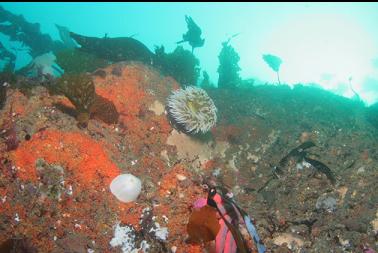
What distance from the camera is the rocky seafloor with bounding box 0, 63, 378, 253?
3.48m

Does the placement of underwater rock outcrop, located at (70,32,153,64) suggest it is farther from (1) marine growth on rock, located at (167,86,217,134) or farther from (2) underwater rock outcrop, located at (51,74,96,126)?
(2) underwater rock outcrop, located at (51,74,96,126)

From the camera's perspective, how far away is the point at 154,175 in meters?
4.30

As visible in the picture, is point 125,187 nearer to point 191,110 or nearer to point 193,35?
point 191,110

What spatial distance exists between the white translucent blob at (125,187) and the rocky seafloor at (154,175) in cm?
9

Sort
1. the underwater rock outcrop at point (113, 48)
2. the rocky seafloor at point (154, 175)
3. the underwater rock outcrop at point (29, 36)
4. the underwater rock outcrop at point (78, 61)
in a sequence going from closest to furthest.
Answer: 1. the rocky seafloor at point (154, 175)
2. the underwater rock outcrop at point (78, 61)
3. the underwater rock outcrop at point (113, 48)
4. the underwater rock outcrop at point (29, 36)

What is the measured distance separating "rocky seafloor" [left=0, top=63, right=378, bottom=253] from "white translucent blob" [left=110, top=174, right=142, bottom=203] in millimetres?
91

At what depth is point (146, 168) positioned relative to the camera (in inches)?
172

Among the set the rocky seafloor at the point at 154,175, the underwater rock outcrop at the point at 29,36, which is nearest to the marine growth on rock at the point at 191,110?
the rocky seafloor at the point at 154,175

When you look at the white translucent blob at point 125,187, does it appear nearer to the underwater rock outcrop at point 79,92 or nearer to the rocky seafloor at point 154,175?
the rocky seafloor at point 154,175

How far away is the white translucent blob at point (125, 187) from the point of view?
3660mm

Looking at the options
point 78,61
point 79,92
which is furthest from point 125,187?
point 78,61

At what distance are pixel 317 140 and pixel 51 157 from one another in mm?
5156

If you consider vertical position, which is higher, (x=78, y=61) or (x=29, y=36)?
(x=29, y=36)

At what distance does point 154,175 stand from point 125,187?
71cm
